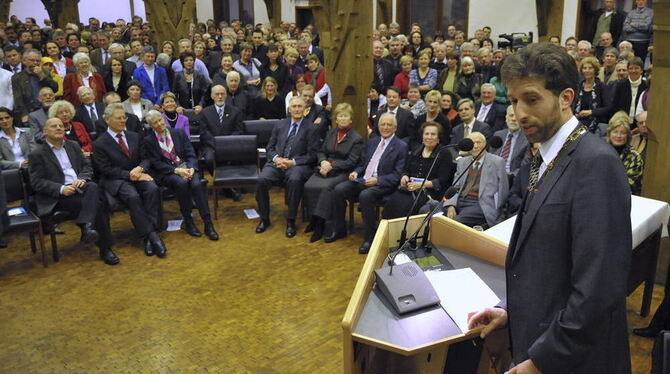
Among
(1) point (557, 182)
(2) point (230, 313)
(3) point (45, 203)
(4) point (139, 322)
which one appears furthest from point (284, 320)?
(1) point (557, 182)

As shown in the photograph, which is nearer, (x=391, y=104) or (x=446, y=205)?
(x=446, y=205)

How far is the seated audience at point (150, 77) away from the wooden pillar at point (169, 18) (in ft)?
9.73

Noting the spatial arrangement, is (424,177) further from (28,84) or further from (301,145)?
(28,84)

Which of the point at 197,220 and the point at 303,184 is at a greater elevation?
the point at 303,184

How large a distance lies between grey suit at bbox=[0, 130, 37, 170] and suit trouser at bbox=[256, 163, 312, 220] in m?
2.07

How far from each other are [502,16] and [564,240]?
10.0 metres

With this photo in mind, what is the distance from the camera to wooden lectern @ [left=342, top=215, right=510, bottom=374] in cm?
197

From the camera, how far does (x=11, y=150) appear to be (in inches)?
215

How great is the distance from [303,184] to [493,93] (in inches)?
86.7

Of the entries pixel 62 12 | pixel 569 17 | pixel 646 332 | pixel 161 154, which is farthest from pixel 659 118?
pixel 62 12

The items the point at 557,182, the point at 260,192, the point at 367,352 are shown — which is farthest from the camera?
the point at 260,192

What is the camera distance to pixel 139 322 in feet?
12.8

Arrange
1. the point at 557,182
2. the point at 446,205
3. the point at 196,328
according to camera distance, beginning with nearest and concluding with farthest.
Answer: the point at 557,182, the point at 196,328, the point at 446,205

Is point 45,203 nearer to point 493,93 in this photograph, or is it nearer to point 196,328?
point 196,328
